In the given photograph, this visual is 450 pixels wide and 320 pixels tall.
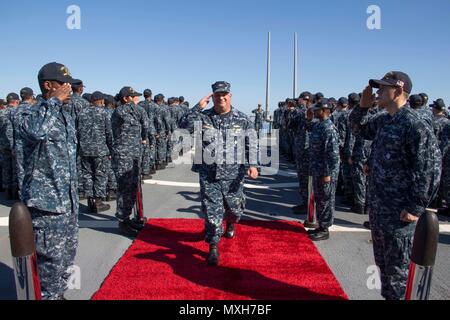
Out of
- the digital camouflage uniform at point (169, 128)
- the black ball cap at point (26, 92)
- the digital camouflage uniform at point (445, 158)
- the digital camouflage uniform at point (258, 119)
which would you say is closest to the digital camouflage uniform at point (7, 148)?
the black ball cap at point (26, 92)

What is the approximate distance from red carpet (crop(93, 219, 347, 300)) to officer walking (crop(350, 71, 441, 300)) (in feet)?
2.60

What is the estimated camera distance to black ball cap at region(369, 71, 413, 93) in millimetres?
2842

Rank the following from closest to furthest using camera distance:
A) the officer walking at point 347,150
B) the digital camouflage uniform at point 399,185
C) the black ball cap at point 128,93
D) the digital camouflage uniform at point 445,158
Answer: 1. the digital camouflage uniform at point 399,185
2. the black ball cap at point 128,93
3. the digital camouflage uniform at point 445,158
4. the officer walking at point 347,150

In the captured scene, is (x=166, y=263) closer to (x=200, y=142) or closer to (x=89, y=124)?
(x=200, y=142)

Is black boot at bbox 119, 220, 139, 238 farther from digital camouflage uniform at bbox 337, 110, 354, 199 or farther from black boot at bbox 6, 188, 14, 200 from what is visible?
digital camouflage uniform at bbox 337, 110, 354, 199

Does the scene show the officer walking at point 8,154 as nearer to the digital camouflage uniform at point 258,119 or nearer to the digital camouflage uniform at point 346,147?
the digital camouflage uniform at point 346,147

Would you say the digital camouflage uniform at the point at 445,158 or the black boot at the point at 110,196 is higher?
the digital camouflage uniform at the point at 445,158

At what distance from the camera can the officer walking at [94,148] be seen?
6.32 m

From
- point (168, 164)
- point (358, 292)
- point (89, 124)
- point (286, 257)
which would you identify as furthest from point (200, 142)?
point (168, 164)

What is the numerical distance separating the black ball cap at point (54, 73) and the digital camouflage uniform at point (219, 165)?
1580 millimetres

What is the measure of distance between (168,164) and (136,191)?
295 inches

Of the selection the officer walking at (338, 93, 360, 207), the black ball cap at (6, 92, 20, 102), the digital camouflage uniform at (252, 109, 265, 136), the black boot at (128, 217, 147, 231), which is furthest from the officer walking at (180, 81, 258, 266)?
the digital camouflage uniform at (252, 109, 265, 136)

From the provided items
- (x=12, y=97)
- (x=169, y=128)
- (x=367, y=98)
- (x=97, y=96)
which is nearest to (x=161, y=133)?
(x=169, y=128)
